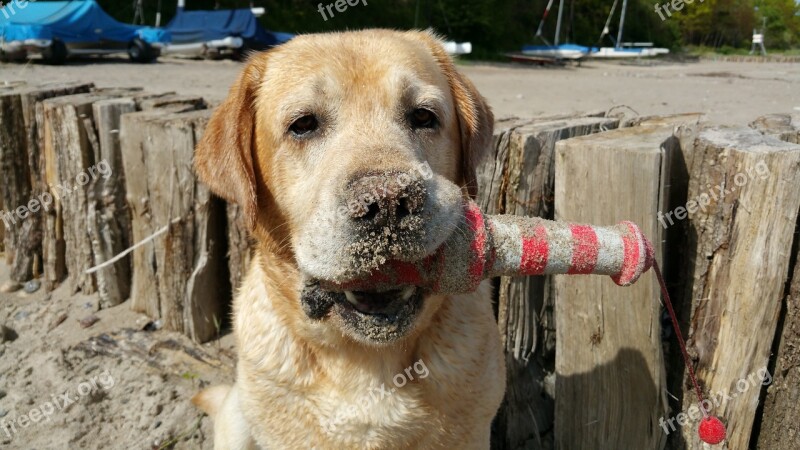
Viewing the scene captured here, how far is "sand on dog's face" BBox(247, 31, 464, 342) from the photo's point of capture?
1.96 metres

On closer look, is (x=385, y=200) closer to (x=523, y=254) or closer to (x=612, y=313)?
(x=523, y=254)

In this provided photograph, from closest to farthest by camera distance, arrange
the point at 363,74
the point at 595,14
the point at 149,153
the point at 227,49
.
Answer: the point at 363,74 → the point at 149,153 → the point at 227,49 → the point at 595,14

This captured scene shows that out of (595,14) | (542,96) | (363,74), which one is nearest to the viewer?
(363,74)

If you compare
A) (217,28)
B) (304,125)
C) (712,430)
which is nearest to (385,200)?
(304,125)

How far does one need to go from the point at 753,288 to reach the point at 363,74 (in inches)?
78.2

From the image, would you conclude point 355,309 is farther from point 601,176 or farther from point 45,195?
point 45,195

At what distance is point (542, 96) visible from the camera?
610 inches

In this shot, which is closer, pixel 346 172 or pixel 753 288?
pixel 346 172

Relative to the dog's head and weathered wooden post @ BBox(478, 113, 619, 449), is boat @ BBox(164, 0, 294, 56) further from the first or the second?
the dog's head

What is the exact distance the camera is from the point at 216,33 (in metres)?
25.0

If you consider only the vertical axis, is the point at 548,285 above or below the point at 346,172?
below

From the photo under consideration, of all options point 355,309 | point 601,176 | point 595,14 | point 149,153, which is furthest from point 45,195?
point 595,14

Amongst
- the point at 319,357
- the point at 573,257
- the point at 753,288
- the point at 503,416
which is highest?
the point at 573,257

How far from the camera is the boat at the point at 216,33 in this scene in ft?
81.1
